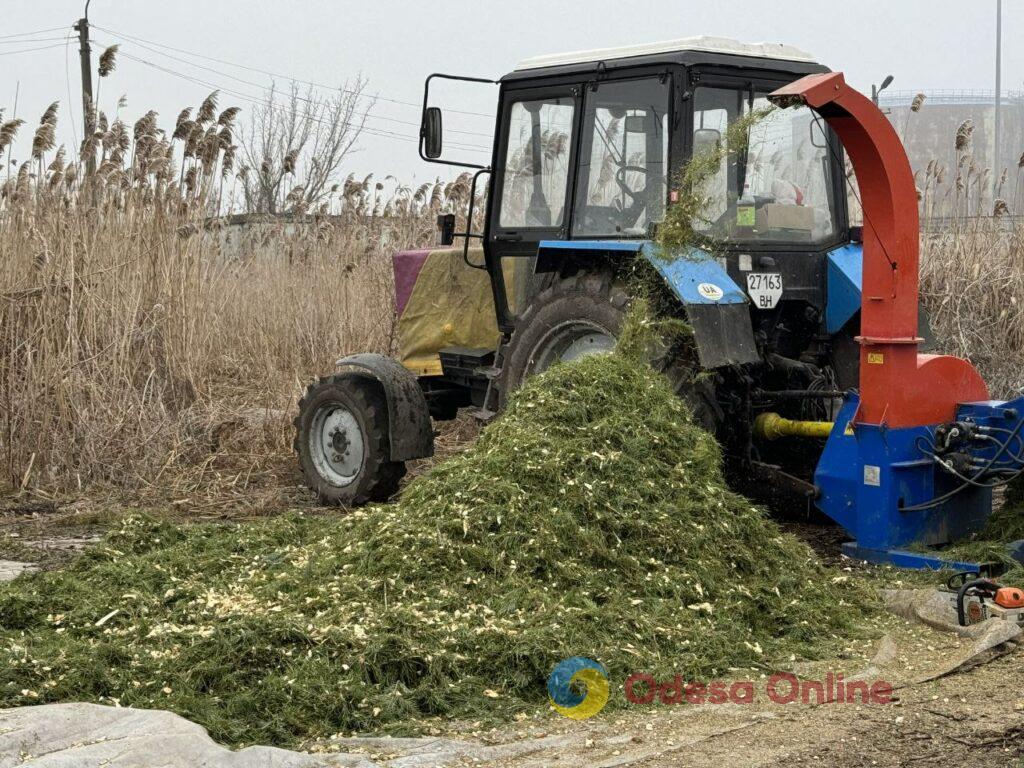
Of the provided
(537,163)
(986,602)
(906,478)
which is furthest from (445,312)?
(986,602)

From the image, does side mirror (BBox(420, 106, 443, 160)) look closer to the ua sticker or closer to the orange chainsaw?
the ua sticker

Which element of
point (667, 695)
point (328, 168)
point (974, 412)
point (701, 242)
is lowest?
point (667, 695)

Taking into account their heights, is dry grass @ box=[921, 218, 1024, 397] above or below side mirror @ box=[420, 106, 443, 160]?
below

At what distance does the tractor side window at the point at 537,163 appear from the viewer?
6754 mm

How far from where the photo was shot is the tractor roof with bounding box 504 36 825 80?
627 cm

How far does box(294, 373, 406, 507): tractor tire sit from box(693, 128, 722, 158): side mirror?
2.35 m

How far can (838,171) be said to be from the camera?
22.4 feet

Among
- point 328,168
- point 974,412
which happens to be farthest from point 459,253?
point 328,168

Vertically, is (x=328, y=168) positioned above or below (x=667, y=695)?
above

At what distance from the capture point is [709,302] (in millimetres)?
5758

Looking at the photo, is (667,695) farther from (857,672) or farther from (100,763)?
(100,763)

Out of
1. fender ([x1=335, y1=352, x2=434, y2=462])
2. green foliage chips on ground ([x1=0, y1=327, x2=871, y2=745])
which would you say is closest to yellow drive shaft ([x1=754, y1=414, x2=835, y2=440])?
green foliage chips on ground ([x1=0, y1=327, x2=871, y2=745])

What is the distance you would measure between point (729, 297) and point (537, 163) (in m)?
1.57

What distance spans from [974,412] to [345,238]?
6979 mm
